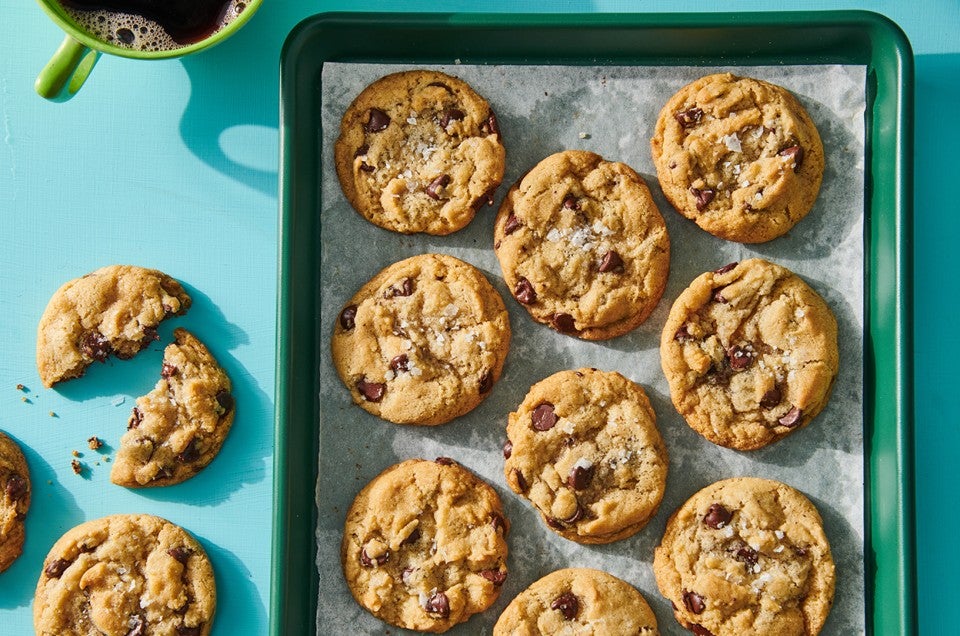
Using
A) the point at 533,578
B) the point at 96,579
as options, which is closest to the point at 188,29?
the point at 96,579

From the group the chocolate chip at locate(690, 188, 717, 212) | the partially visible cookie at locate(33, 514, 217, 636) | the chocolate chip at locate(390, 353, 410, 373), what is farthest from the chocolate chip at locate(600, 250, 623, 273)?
the partially visible cookie at locate(33, 514, 217, 636)

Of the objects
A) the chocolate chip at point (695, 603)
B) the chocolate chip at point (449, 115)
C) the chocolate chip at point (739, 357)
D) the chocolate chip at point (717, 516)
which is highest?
the chocolate chip at point (449, 115)

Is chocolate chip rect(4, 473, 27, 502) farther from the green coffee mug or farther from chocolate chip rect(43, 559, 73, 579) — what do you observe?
the green coffee mug

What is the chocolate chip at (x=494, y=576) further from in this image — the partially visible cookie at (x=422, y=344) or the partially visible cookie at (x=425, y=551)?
the partially visible cookie at (x=422, y=344)

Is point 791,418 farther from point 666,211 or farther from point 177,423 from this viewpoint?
point 177,423

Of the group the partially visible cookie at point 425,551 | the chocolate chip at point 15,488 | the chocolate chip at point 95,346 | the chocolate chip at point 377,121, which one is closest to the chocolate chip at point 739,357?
the partially visible cookie at point 425,551

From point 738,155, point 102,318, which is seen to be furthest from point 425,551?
point 738,155
